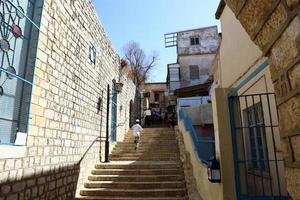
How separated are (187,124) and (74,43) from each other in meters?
4.00

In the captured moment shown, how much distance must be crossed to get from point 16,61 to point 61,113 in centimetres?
157

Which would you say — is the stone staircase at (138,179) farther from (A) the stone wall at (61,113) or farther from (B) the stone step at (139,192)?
(A) the stone wall at (61,113)

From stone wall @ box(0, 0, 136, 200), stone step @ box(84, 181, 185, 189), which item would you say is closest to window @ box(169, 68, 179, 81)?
stone wall @ box(0, 0, 136, 200)

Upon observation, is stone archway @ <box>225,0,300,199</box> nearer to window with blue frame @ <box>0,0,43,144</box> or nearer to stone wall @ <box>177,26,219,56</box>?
window with blue frame @ <box>0,0,43,144</box>

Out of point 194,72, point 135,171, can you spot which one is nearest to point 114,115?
point 135,171

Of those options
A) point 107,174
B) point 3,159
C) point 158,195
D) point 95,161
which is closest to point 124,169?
point 107,174

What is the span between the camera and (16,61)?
11.7 ft

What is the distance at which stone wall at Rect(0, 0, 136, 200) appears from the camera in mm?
3656

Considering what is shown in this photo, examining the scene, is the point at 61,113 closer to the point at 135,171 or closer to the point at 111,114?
the point at 135,171

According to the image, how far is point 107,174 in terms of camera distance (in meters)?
6.92

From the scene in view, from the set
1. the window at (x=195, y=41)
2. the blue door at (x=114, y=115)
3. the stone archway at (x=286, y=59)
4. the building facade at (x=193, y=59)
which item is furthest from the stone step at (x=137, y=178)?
the window at (x=195, y=41)

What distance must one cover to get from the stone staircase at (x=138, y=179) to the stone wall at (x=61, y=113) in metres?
0.41

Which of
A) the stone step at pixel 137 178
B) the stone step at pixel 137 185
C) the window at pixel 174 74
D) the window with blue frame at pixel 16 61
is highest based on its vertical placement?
the window at pixel 174 74

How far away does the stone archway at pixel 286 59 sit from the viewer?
1066mm
